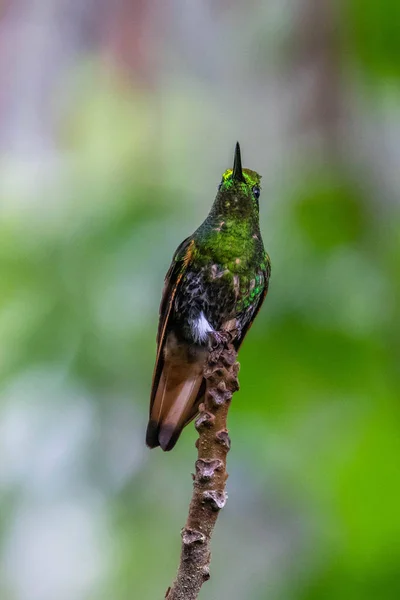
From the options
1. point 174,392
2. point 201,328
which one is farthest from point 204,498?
point 201,328

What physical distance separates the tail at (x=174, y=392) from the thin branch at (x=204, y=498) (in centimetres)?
116

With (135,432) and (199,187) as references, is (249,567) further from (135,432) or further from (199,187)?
(199,187)

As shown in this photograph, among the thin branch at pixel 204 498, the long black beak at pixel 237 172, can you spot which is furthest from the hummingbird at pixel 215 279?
the thin branch at pixel 204 498

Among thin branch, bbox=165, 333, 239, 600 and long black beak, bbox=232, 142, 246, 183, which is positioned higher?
long black beak, bbox=232, 142, 246, 183

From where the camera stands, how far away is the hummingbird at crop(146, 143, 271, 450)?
11.4ft

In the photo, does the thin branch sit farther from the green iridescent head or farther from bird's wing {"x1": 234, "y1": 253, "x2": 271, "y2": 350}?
the green iridescent head

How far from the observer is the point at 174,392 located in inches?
138

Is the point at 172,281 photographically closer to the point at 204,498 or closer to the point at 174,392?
the point at 174,392

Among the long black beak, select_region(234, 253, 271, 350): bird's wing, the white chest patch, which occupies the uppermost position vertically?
the long black beak

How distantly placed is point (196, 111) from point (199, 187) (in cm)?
58

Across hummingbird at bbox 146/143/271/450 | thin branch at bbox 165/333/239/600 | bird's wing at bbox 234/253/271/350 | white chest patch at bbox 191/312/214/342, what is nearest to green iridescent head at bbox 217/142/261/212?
hummingbird at bbox 146/143/271/450

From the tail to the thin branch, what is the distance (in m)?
1.16

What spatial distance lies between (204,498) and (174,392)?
5.28ft

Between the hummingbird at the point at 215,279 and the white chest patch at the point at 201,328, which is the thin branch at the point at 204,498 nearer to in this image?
the hummingbird at the point at 215,279
